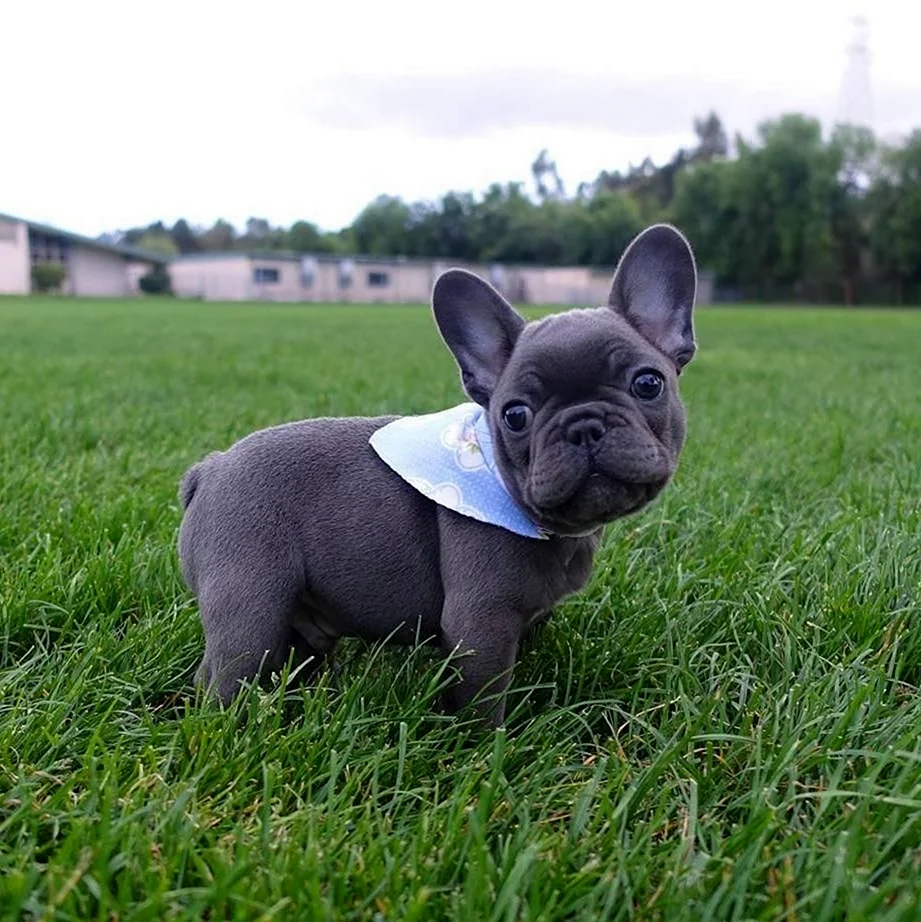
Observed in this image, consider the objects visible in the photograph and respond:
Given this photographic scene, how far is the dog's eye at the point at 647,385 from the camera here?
187 cm

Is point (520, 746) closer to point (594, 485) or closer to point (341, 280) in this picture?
point (594, 485)

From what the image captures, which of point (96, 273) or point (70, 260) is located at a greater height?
point (70, 260)

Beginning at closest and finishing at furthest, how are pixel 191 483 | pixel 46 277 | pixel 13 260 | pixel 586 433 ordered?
pixel 586 433, pixel 191 483, pixel 13 260, pixel 46 277

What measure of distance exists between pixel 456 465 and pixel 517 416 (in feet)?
0.71

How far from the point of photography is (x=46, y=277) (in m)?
55.1

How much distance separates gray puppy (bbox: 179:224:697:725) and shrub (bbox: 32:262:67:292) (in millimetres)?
58772

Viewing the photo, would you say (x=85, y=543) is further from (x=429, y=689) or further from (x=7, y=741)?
(x=429, y=689)

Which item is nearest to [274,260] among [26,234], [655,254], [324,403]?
[26,234]

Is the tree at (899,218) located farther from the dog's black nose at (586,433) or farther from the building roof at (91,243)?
the dog's black nose at (586,433)

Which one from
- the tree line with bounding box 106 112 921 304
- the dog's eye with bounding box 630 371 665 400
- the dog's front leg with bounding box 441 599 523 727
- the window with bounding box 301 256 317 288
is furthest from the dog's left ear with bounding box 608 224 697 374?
the window with bounding box 301 256 317 288

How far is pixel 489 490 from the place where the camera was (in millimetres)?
2002

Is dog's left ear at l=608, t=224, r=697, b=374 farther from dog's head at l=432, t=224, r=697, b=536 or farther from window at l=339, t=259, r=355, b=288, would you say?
window at l=339, t=259, r=355, b=288

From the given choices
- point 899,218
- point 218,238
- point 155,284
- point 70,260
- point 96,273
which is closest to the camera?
point 899,218

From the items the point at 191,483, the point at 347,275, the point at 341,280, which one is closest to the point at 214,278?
the point at 341,280
